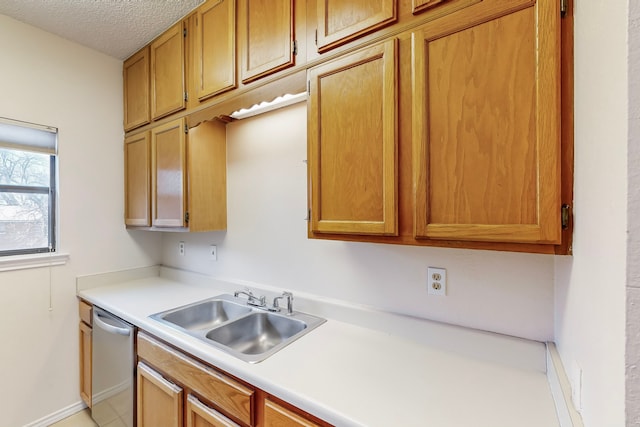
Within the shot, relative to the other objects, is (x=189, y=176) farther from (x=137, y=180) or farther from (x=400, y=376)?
(x=400, y=376)

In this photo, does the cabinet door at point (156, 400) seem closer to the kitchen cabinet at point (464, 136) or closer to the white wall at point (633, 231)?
the kitchen cabinet at point (464, 136)

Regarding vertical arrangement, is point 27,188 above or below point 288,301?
above

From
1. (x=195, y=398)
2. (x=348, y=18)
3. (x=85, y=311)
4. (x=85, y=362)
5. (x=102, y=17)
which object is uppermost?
(x=102, y=17)

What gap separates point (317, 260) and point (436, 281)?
2.04ft

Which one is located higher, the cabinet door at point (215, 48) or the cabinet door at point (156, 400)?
the cabinet door at point (215, 48)

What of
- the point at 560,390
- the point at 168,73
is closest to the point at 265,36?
the point at 168,73

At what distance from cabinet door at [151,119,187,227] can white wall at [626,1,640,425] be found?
6.20ft

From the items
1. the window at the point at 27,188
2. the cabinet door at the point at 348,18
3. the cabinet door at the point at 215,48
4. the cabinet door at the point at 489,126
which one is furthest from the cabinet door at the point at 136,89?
the cabinet door at the point at 489,126

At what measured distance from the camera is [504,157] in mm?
816

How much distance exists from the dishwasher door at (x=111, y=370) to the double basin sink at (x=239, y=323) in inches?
11.2

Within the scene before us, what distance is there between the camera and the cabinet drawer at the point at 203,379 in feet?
3.41

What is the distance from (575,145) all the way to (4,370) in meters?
3.04

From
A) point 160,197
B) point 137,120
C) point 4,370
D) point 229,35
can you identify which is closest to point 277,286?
point 160,197

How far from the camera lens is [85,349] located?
2006 millimetres
